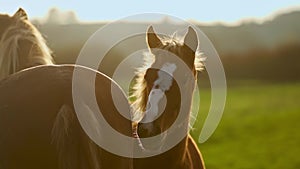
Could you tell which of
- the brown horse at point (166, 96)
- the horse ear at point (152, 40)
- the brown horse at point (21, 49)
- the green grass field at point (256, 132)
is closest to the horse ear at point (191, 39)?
the brown horse at point (166, 96)

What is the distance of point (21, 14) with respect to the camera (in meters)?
7.01

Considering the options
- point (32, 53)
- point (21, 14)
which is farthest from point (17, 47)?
point (21, 14)

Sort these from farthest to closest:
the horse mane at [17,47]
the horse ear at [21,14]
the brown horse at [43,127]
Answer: the horse ear at [21,14] → the horse mane at [17,47] → the brown horse at [43,127]

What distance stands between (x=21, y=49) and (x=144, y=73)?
1235mm

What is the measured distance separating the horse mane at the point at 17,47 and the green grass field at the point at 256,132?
313 cm

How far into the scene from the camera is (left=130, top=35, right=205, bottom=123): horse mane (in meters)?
5.70

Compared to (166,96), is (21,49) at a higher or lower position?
higher

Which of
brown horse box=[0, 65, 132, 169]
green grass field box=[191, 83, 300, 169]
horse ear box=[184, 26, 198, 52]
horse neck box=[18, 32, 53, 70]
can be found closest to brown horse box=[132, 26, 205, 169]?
horse ear box=[184, 26, 198, 52]

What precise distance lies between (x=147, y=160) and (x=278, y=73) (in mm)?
48487

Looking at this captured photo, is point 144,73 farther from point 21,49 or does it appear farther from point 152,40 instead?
point 21,49

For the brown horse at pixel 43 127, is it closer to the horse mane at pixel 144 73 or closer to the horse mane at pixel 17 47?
the horse mane at pixel 144 73

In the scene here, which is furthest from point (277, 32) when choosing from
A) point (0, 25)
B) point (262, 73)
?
point (0, 25)

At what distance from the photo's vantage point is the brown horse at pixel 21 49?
604cm

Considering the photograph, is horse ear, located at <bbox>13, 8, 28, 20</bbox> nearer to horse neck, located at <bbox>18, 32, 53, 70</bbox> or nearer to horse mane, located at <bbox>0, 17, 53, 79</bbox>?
horse mane, located at <bbox>0, 17, 53, 79</bbox>
